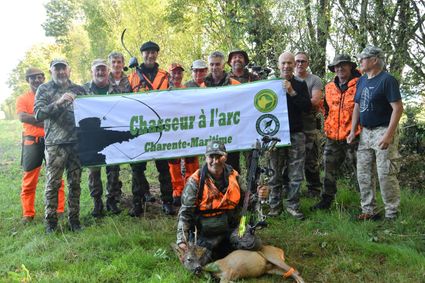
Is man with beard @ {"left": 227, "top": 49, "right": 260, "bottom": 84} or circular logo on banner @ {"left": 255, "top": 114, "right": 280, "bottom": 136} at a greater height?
man with beard @ {"left": 227, "top": 49, "right": 260, "bottom": 84}

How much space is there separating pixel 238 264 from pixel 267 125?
9.10ft

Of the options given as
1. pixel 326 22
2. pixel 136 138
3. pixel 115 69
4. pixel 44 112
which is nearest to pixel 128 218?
pixel 136 138

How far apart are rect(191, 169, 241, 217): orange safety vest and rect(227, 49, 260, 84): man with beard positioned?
2.59 m

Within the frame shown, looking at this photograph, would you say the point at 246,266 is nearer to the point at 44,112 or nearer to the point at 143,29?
the point at 44,112

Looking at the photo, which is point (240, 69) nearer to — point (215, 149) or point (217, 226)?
point (215, 149)

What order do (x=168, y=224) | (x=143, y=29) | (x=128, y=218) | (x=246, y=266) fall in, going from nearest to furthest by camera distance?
(x=246, y=266) < (x=168, y=224) < (x=128, y=218) < (x=143, y=29)

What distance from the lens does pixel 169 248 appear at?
5.72 metres

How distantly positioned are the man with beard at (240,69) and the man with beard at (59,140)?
9.08ft

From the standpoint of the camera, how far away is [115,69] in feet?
24.8

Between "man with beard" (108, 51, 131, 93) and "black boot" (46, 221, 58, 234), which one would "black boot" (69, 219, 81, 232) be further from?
"man with beard" (108, 51, 131, 93)

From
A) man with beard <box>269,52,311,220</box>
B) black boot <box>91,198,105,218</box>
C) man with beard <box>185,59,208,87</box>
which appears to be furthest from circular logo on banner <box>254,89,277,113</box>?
black boot <box>91,198,105,218</box>

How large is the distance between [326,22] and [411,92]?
7.56 ft

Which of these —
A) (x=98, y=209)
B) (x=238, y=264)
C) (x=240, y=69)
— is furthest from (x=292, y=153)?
(x=98, y=209)

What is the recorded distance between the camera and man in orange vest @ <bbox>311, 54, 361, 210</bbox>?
675cm
